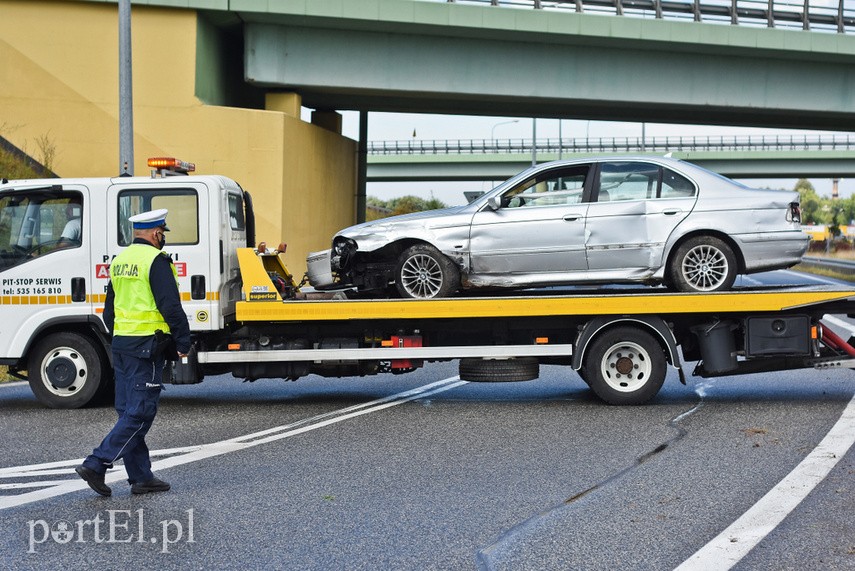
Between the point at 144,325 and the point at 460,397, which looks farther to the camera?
the point at 460,397

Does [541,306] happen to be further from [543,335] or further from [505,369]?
[505,369]

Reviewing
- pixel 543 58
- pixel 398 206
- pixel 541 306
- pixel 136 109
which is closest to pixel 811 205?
pixel 398 206

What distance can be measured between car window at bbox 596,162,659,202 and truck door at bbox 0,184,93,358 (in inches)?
203

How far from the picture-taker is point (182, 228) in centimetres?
1041

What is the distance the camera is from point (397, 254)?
11.0 meters

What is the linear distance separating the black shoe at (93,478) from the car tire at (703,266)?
20.2 feet

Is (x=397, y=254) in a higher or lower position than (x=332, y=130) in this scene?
lower

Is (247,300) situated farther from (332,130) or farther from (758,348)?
(332,130)

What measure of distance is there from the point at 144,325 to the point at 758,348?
6.11m

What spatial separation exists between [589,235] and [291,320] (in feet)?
10.1

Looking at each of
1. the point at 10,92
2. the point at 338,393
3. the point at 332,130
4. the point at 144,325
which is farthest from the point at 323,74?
the point at 144,325

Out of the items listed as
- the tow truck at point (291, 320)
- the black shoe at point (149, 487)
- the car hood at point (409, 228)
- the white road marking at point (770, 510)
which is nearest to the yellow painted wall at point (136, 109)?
the tow truck at point (291, 320)

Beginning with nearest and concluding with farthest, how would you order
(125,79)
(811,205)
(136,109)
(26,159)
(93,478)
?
1. (93,478)
2. (125,79)
3. (26,159)
4. (136,109)
5. (811,205)

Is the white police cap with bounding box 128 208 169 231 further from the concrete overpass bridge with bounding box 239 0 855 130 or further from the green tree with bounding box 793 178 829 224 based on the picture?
the green tree with bounding box 793 178 829 224
